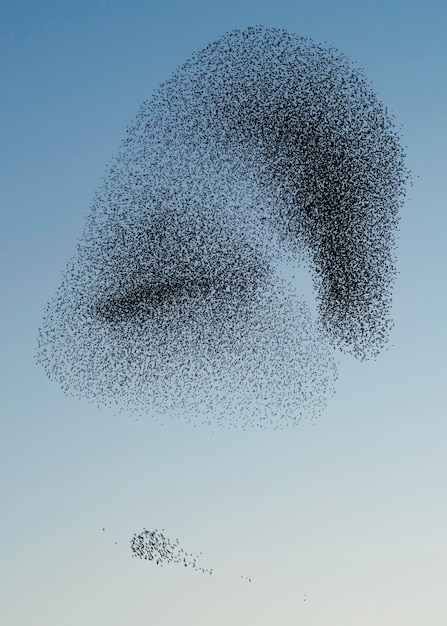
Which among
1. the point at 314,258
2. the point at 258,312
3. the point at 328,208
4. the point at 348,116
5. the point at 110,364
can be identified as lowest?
the point at 110,364

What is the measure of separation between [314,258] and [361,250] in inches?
42.5

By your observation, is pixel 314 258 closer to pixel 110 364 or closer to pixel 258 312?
pixel 258 312

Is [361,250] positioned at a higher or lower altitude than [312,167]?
lower

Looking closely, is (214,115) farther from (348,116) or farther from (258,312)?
(258,312)

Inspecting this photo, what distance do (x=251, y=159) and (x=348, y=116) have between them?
92.1 inches

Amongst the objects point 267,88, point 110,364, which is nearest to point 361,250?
point 267,88

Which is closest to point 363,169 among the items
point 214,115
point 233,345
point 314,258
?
point 314,258

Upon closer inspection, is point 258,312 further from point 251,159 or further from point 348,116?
point 348,116

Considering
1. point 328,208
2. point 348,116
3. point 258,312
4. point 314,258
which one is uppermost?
point 348,116

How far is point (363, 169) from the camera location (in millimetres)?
18859

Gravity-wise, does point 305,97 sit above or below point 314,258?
above

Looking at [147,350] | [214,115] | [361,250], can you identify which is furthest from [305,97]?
[147,350]

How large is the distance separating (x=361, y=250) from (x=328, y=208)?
119 centimetres

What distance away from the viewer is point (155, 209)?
19.0 metres
